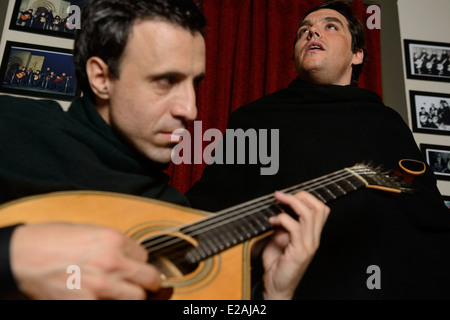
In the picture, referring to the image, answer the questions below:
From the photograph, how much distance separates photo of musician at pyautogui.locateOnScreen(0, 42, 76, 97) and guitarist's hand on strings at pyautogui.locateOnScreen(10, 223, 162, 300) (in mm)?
1902

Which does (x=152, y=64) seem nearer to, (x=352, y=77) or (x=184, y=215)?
(x=184, y=215)

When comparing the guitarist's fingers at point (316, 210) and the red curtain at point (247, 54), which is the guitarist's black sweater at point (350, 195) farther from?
the red curtain at point (247, 54)

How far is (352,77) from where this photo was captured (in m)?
1.92

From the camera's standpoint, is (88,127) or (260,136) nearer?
(88,127)

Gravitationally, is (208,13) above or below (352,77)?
above

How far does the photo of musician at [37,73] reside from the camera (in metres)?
2.20

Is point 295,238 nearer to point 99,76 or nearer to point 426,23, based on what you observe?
point 99,76

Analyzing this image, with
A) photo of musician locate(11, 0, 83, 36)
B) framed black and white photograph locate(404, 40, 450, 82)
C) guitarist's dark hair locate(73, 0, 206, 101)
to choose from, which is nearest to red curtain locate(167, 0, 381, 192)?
framed black and white photograph locate(404, 40, 450, 82)

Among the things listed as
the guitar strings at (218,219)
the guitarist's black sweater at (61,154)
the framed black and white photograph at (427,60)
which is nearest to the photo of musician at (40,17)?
the guitarist's black sweater at (61,154)

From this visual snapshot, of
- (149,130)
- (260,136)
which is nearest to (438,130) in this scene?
(260,136)

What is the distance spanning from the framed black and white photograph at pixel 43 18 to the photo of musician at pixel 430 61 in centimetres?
247

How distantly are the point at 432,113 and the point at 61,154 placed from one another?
253cm

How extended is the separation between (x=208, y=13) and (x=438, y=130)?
1858 millimetres

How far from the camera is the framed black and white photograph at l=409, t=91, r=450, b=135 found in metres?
2.46
